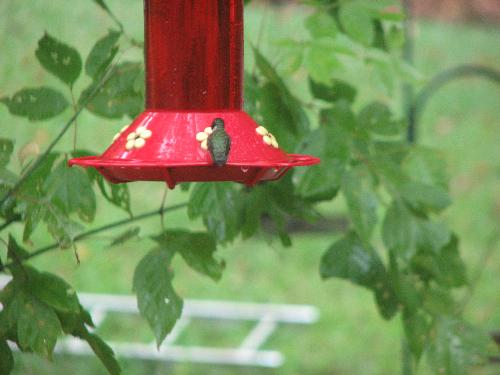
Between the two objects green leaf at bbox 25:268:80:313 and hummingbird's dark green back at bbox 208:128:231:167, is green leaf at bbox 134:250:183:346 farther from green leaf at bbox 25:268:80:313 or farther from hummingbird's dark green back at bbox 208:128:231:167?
hummingbird's dark green back at bbox 208:128:231:167

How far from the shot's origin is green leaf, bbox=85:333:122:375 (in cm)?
137

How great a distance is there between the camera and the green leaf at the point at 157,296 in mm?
1380

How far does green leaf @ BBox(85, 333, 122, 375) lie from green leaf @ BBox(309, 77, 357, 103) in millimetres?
736

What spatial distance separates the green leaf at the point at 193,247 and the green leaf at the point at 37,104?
290mm

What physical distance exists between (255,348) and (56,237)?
3290 millimetres

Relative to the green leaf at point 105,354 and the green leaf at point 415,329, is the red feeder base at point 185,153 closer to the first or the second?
the green leaf at point 105,354

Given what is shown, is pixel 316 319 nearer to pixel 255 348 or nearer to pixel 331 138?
pixel 255 348

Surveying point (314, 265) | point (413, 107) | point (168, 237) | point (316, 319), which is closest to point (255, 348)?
point (316, 319)

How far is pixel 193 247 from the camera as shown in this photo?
4.86ft

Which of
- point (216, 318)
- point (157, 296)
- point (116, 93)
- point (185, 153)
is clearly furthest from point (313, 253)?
point (185, 153)

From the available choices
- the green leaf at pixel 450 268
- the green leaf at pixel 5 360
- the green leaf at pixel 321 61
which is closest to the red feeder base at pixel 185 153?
the green leaf at pixel 5 360

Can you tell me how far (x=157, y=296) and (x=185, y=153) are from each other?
0.34m

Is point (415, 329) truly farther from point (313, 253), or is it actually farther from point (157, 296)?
point (313, 253)

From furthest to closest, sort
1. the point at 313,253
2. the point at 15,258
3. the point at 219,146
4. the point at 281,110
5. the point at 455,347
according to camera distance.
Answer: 1. the point at 313,253
2. the point at 455,347
3. the point at 281,110
4. the point at 15,258
5. the point at 219,146
